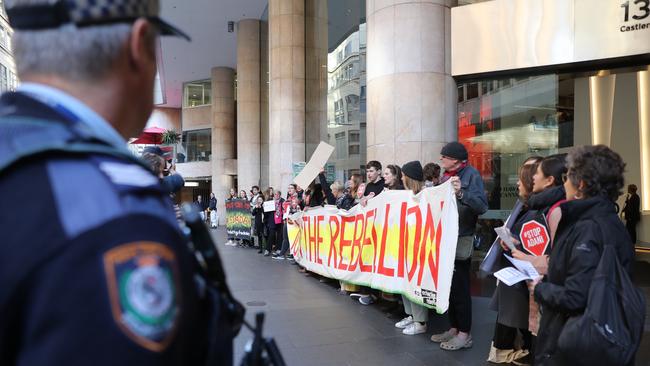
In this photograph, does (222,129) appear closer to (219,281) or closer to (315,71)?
(315,71)

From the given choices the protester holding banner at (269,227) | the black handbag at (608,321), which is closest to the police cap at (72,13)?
the black handbag at (608,321)

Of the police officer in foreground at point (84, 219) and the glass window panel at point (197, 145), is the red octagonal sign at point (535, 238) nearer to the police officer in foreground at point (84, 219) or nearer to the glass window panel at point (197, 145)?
the police officer in foreground at point (84, 219)

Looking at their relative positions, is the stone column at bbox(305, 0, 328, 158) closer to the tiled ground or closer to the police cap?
the tiled ground

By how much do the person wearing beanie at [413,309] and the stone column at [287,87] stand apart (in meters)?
12.0

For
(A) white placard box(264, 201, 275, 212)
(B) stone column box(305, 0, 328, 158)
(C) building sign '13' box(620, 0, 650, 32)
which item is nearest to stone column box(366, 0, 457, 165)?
(C) building sign '13' box(620, 0, 650, 32)

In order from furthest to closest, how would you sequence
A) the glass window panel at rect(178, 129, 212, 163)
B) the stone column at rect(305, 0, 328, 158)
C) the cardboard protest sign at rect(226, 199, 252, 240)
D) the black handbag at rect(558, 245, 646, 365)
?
1. the glass window panel at rect(178, 129, 212, 163)
2. the stone column at rect(305, 0, 328, 158)
3. the cardboard protest sign at rect(226, 199, 252, 240)
4. the black handbag at rect(558, 245, 646, 365)

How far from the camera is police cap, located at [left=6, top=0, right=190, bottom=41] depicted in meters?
0.87

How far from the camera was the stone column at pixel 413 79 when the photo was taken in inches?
338

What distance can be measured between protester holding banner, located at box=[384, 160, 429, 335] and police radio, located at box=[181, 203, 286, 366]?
4.65 m

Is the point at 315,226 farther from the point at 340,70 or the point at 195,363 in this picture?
the point at 340,70

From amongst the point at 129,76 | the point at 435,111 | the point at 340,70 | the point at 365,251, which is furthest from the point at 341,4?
the point at 129,76

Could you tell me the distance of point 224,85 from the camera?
117 feet

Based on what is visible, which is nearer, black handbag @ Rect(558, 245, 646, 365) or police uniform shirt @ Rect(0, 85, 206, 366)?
police uniform shirt @ Rect(0, 85, 206, 366)

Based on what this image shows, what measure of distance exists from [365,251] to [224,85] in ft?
102
